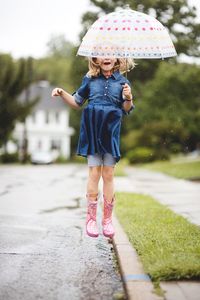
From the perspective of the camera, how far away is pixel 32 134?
5666cm

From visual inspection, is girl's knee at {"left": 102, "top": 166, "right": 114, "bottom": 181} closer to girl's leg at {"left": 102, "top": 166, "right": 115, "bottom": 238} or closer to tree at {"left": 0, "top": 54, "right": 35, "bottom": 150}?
girl's leg at {"left": 102, "top": 166, "right": 115, "bottom": 238}

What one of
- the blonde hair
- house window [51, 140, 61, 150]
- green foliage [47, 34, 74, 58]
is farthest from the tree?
green foliage [47, 34, 74, 58]

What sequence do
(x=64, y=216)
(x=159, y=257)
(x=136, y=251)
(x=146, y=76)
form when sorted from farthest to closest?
(x=146, y=76) → (x=64, y=216) → (x=136, y=251) → (x=159, y=257)

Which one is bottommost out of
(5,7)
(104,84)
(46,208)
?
(46,208)

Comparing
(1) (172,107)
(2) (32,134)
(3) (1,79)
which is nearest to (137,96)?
(1) (172,107)

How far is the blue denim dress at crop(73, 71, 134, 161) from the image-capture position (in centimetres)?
458

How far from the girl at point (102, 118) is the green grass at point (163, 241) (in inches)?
19.3

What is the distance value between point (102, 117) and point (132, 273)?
1.52m

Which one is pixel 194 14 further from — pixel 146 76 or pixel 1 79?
pixel 1 79

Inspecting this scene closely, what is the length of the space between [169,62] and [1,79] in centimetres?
1744

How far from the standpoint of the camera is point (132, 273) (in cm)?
367

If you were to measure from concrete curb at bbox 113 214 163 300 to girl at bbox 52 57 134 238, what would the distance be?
277 mm

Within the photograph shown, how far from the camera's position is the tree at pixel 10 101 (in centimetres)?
4088

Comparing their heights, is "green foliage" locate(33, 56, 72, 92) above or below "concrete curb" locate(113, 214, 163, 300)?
above
